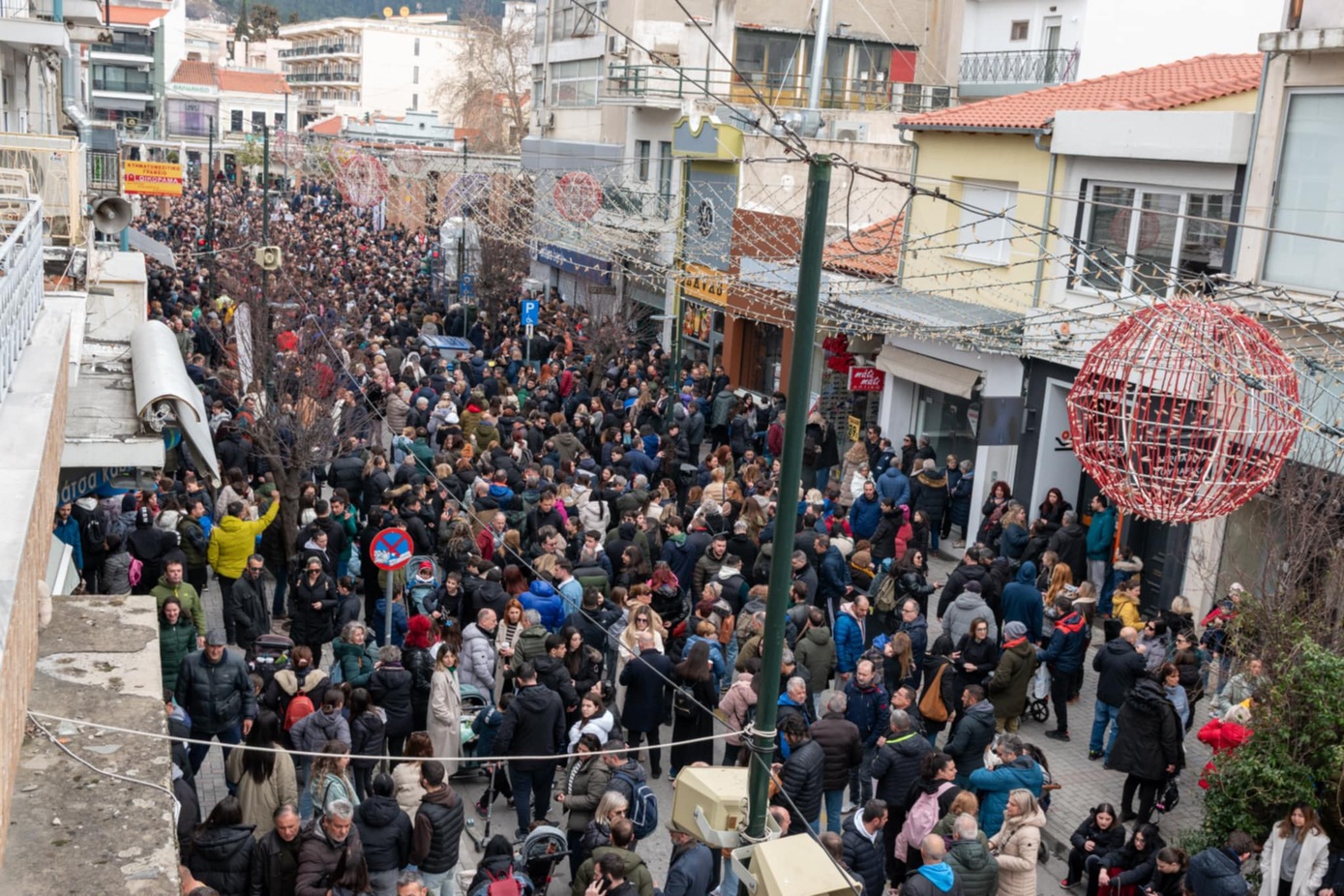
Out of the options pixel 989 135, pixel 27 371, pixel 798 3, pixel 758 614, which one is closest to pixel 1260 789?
pixel 758 614

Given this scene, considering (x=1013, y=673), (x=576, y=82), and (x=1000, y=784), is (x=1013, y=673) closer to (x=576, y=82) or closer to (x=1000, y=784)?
(x=1000, y=784)

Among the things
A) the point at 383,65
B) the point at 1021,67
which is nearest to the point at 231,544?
the point at 1021,67

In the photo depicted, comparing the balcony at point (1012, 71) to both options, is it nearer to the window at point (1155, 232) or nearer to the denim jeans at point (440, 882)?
the window at point (1155, 232)

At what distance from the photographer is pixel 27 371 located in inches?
294

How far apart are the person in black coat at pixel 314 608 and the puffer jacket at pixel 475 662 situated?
6.08ft

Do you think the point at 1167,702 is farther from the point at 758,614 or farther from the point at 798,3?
the point at 798,3

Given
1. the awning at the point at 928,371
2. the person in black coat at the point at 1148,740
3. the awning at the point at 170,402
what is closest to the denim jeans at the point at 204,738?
the awning at the point at 170,402

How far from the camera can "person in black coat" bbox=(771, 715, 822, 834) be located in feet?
31.5

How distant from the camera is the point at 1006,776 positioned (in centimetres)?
952

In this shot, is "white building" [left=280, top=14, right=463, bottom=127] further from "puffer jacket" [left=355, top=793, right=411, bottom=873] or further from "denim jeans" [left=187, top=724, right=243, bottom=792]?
"puffer jacket" [left=355, top=793, right=411, bottom=873]

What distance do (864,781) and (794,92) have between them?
2546cm

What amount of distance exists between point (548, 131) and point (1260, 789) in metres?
39.3

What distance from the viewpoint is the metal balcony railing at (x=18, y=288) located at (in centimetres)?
648

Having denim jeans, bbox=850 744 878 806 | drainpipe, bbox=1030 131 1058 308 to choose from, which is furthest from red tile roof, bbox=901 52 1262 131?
denim jeans, bbox=850 744 878 806
